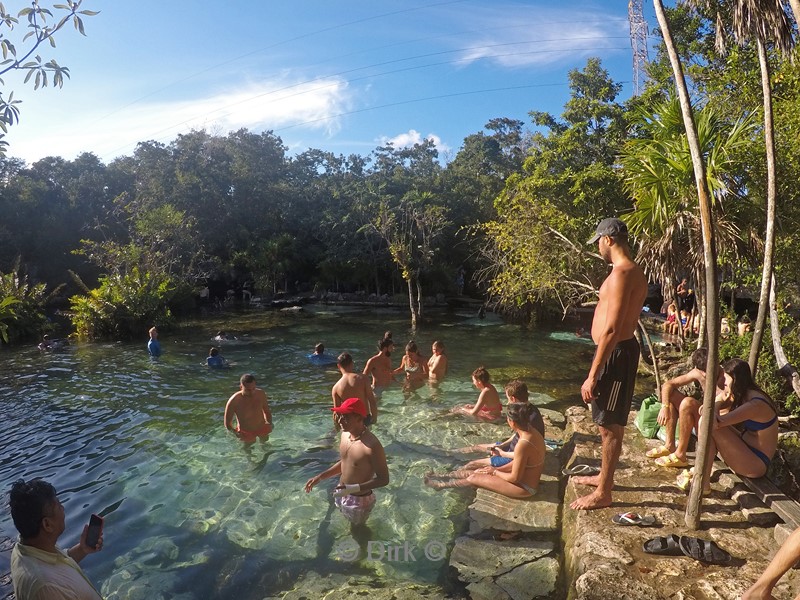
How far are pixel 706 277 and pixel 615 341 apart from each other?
2.74 ft

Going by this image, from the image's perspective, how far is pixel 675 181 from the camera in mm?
7531

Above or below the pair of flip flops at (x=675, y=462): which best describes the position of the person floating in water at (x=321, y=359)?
below

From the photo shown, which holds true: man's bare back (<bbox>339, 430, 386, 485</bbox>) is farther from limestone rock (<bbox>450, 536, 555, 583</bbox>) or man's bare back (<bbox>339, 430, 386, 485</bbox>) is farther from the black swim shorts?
the black swim shorts

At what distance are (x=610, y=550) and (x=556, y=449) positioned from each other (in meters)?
3.48

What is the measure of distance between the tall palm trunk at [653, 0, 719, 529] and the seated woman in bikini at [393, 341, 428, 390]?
7780mm

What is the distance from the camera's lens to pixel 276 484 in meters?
6.78

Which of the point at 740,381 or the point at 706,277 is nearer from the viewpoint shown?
the point at 706,277

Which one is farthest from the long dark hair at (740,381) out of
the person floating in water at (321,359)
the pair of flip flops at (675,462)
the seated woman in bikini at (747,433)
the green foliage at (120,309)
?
the green foliage at (120,309)

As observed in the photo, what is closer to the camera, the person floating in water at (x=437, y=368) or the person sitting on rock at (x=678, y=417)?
the person sitting on rock at (x=678, y=417)

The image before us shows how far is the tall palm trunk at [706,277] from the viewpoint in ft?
12.1

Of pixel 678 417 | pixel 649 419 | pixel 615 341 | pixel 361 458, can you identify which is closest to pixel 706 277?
pixel 615 341

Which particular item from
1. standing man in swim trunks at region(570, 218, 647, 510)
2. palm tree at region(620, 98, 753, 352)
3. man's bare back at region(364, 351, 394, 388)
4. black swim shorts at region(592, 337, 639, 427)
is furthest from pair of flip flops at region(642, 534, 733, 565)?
man's bare back at region(364, 351, 394, 388)

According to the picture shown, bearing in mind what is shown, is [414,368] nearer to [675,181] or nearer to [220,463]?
[220,463]

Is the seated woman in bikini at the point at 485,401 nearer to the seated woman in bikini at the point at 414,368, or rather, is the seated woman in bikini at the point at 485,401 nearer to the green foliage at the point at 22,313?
the seated woman in bikini at the point at 414,368
